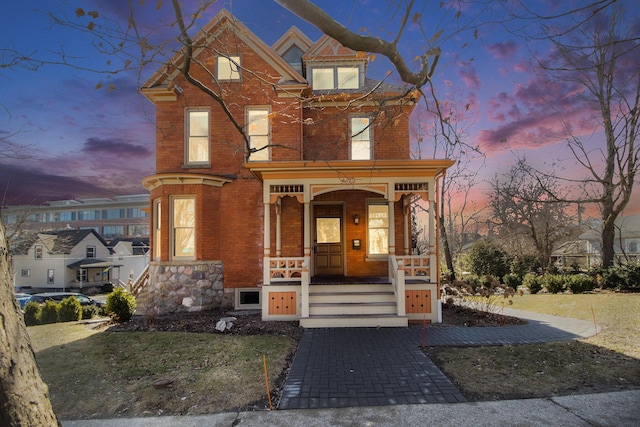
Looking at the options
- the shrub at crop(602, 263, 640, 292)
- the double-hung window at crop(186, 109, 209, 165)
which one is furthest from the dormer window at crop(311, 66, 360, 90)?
the shrub at crop(602, 263, 640, 292)

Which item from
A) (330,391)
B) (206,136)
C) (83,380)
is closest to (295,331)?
(330,391)

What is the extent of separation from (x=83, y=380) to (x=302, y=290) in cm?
494

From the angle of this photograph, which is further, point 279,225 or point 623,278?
point 623,278

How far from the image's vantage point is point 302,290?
29.6 feet

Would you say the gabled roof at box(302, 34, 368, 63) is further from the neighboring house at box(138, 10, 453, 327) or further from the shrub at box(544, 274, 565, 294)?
the shrub at box(544, 274, 565, 294)

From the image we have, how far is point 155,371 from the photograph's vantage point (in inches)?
223

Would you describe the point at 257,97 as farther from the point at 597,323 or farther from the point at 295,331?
the point at 597,323

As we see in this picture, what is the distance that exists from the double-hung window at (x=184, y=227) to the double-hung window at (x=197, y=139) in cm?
169

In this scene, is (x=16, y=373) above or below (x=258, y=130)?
below

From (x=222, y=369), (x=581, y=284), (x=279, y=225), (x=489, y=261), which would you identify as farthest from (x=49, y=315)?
(x=489, y=261)

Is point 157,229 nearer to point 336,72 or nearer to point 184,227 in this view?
point 184,227

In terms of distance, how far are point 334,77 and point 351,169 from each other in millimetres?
6190

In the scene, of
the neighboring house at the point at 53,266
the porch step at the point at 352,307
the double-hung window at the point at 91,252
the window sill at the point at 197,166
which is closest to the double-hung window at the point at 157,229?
the window sill at the point at 197,166

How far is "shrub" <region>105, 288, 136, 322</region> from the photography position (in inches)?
384
